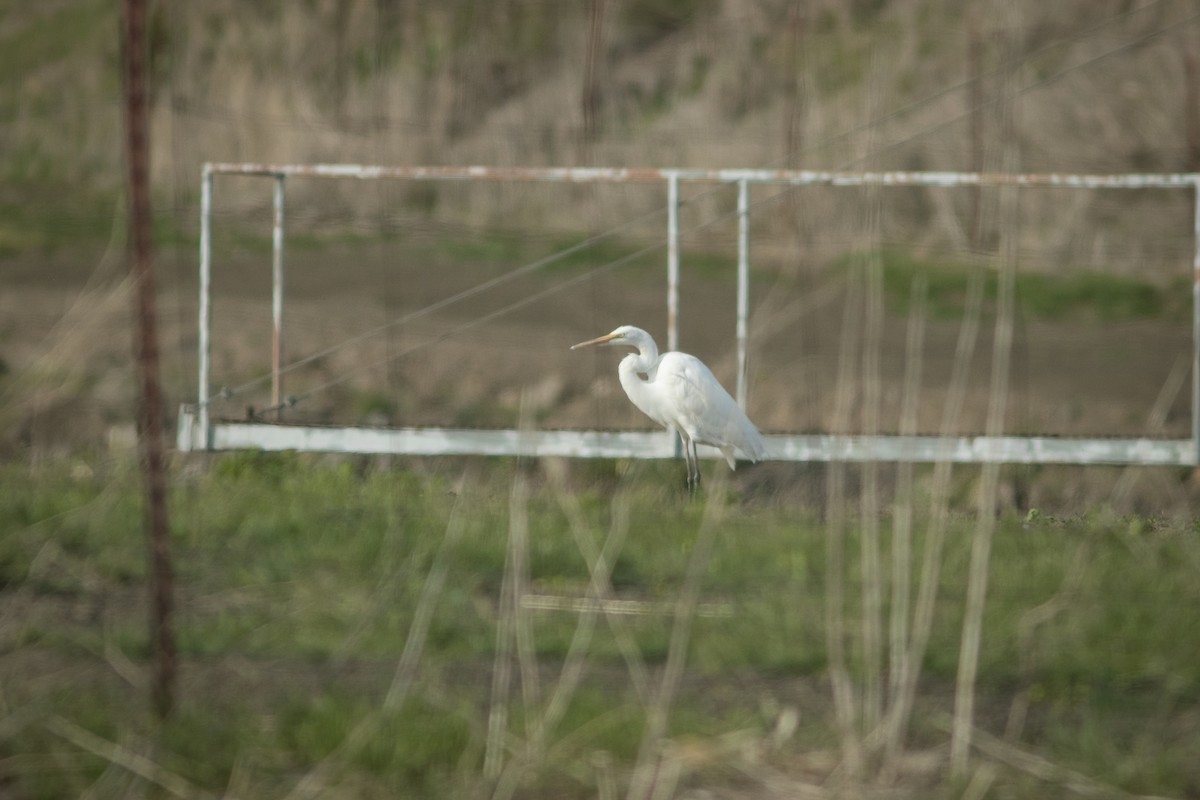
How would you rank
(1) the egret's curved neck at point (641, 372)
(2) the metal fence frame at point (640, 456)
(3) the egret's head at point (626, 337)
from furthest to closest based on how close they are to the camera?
(3) the egret's head at point (626, 337) < (1) the egret's curved neck at point (641, 372) < (2) the metal fence frame at point (640, 456)

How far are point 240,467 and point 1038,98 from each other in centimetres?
1008

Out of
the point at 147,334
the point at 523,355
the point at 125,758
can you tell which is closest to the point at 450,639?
the point at 125,758

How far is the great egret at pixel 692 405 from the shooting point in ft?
17.9

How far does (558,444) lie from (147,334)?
3.14 metres

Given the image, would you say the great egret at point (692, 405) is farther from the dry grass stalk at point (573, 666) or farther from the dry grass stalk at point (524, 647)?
the dry grass stalk at point (524, 647)

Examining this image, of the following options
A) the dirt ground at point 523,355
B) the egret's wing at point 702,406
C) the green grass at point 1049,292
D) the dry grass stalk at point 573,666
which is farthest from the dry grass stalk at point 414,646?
the green grass at point 1049,292

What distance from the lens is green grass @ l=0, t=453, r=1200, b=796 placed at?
250 cm

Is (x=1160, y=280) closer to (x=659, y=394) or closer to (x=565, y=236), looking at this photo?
(x=565, y=236)

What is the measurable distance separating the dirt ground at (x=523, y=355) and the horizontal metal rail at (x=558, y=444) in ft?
3.47

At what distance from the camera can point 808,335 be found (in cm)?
1007

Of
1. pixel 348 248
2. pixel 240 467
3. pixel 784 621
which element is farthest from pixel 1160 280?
pixel 784 621

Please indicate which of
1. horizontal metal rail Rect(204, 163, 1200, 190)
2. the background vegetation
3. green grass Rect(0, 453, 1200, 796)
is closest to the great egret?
the background vegetation

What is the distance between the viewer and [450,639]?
306 cm

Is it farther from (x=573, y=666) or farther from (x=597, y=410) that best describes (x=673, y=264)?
(x=573, y=666)
